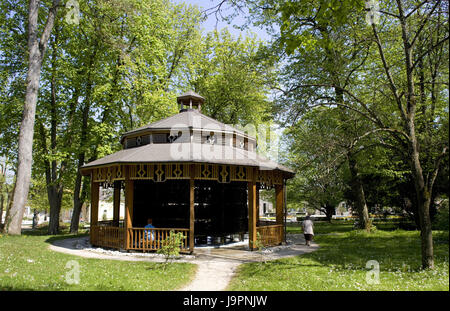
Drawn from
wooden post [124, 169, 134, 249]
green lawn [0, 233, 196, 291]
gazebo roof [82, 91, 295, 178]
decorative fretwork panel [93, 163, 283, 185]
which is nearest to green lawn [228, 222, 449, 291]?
green lawn [0, 233, 196, 291]

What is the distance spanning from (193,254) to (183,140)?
18.0 ft

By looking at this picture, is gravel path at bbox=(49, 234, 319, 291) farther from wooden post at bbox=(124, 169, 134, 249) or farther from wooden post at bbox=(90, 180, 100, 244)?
wooden post at bbox=(90, 180, 100, 244)

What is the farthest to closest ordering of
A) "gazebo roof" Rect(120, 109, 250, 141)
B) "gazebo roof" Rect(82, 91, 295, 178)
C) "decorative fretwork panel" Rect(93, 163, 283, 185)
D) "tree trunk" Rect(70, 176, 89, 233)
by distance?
"tree trunk" Rect(70, 176, 89, 233) → "gazebo roof" Rect(120, 109, 250, 141) → "decorative fretwork panel" Rect(93, 163, 283, 185) → "gazebo roof" Rect(82, 91, 295, 178)

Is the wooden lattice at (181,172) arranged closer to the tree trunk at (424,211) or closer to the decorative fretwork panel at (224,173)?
the decorative fretwork panel at (224,173)

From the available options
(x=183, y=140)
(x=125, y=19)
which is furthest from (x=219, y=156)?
(x=125, y=19)

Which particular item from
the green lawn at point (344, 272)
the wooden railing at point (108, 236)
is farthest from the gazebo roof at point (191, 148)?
the green lawn at point (344, 272)

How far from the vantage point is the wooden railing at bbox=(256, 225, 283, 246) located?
560 inches

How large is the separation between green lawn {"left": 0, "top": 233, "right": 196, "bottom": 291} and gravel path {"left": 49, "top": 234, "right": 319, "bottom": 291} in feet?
1.74

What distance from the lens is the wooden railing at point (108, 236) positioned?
13.4 meters

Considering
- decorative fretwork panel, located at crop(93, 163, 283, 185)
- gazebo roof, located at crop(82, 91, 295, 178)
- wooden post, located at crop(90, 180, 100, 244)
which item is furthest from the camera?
wooden post, located at crop(90, 180, 100, 244)

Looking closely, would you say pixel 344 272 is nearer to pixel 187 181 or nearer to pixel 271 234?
pixel 271 234

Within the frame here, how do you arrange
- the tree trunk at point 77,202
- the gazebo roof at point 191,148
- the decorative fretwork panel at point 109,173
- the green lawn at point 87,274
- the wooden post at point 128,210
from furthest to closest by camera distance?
the tree trunk at point 77,202, the decorative fretwork panel at point 109,173, the wooden post at point 128,210, the gazebo roof at point 191,148, the green lawn at point 87,274

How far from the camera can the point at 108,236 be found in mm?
14125

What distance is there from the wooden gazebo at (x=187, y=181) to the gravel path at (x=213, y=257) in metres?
0.62
